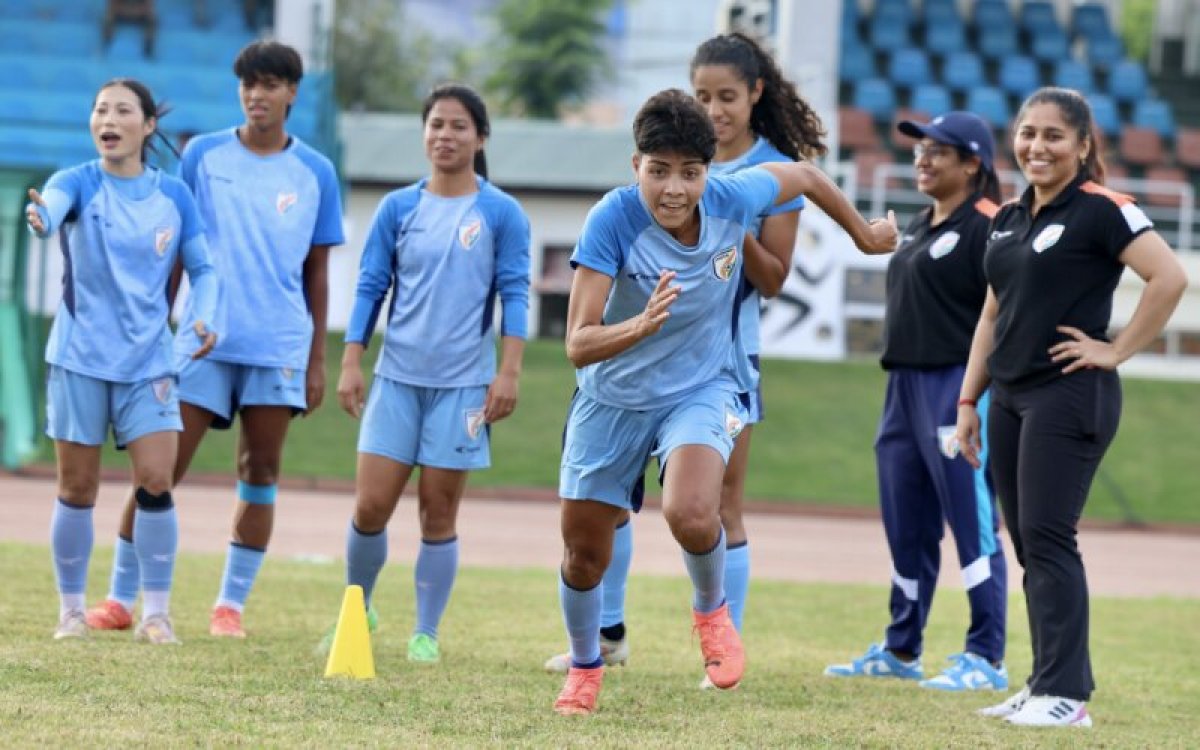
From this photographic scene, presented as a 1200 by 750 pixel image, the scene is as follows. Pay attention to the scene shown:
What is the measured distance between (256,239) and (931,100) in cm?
2884

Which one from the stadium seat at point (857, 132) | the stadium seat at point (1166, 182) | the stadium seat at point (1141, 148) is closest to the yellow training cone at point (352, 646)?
the stadium seat at point (1166, 182)

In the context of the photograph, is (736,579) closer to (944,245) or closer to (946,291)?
(946,291)

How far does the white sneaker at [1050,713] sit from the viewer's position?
633cm

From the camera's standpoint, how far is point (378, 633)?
28.3ft

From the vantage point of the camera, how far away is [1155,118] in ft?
120

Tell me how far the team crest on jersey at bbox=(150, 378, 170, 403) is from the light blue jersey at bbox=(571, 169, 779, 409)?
2102 mm

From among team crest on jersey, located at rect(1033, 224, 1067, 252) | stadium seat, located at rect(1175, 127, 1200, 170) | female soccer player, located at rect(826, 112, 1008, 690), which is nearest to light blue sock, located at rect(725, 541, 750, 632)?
female soccer player, located at rect(826, 112, 1008, 690)

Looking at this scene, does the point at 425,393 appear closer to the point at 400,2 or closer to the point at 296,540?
the point at 296,540

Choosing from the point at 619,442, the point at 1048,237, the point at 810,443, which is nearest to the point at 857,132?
the point at 810,443

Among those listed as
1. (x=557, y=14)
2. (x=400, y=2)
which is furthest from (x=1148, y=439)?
(x=400, y=2)

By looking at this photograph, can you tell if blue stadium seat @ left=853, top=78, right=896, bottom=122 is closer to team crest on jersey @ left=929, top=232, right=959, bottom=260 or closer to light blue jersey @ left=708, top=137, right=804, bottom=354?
team crest on jersey @ left=929, top=232, right=959, bottom=260

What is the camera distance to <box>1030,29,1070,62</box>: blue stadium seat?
3881cm

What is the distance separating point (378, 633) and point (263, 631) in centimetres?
58

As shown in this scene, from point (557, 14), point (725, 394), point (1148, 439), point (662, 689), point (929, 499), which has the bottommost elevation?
point (1148, 439)
